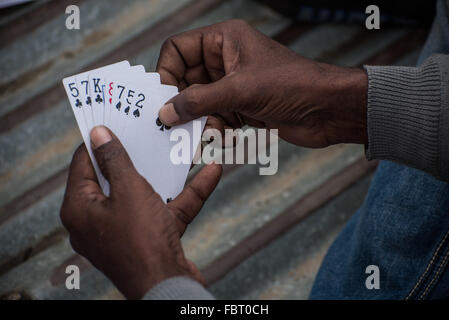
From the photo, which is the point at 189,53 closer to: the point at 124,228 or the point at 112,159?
the point at 112,159

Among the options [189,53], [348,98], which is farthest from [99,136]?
[348,98]

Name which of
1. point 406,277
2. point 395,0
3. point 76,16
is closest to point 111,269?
point 406,277

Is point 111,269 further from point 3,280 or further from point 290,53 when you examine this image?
point 3,280

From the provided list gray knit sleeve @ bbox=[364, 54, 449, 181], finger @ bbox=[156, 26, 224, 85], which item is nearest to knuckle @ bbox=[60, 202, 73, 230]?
finger @ bbox=[156, 26, 224, 85]

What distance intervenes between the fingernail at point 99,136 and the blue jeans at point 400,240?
80 cm

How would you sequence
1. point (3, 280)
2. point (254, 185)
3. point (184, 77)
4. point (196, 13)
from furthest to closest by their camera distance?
1. point (196, 13)
2. point (254, 185)
3. point (3, 280)
4. point (184, 77)

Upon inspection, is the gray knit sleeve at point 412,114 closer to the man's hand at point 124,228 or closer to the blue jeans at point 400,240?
the blue jeans at point 400,240

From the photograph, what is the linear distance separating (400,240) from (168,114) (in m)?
0.75

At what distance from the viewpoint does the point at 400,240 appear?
1282mm

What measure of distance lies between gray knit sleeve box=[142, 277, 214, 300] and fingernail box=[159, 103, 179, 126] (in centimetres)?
45

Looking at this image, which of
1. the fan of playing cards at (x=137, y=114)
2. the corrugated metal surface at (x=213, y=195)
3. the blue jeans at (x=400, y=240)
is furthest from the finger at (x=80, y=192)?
the blue jeans at (x=400, y=240)

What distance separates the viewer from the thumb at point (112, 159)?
3.28ft
